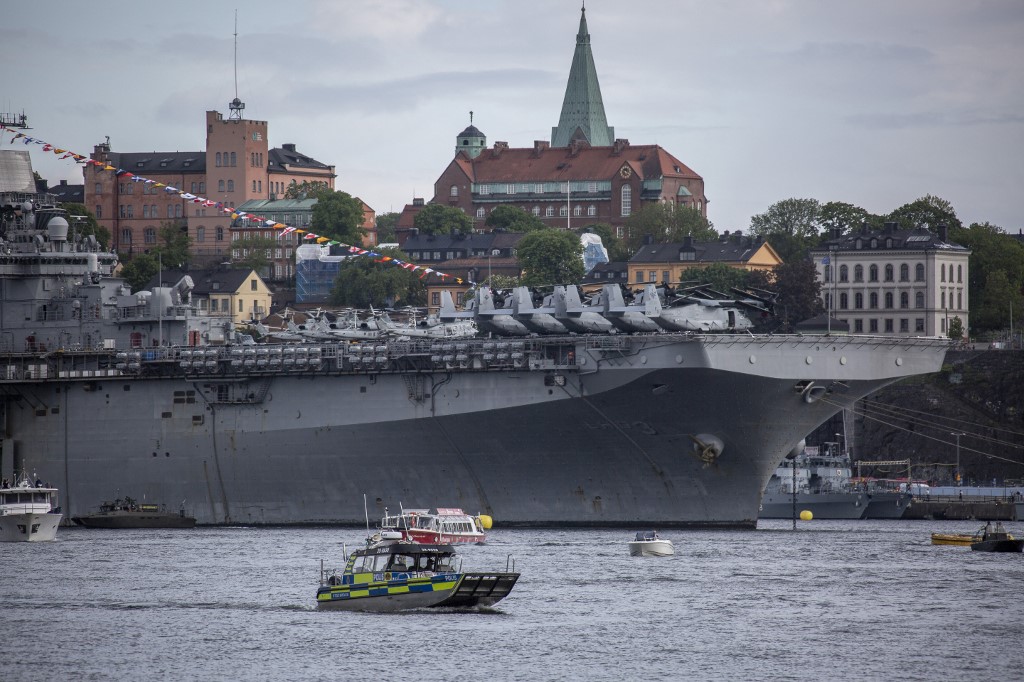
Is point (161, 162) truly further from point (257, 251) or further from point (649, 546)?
point (649, 546)

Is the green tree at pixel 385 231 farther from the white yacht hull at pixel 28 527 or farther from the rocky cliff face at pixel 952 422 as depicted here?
the white yacht hull at pixel 28 527

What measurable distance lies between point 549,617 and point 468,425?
17.6 m

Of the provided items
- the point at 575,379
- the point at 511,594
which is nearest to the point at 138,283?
the point at 575,379

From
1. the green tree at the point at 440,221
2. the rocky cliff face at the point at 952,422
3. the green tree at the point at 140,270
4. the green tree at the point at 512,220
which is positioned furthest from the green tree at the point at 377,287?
the rocky cliff face at the point at 952,422

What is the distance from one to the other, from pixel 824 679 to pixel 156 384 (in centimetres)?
3318

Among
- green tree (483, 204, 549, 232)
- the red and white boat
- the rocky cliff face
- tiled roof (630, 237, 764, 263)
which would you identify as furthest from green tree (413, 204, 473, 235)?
the red and white boat

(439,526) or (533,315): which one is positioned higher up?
(533,315)

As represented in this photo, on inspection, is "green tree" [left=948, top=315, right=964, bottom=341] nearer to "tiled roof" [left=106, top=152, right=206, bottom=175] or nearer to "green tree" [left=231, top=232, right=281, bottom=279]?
"green tree" [left=231, top=232, right=281, bottom=279]

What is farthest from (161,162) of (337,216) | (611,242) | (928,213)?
(928,213)

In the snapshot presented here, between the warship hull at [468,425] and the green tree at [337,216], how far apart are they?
7475 centimetres

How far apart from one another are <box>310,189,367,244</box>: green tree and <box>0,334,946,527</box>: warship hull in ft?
245

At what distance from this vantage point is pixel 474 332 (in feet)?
202

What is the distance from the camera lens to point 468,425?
185 ft

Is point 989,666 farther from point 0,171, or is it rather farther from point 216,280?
point 216,280
